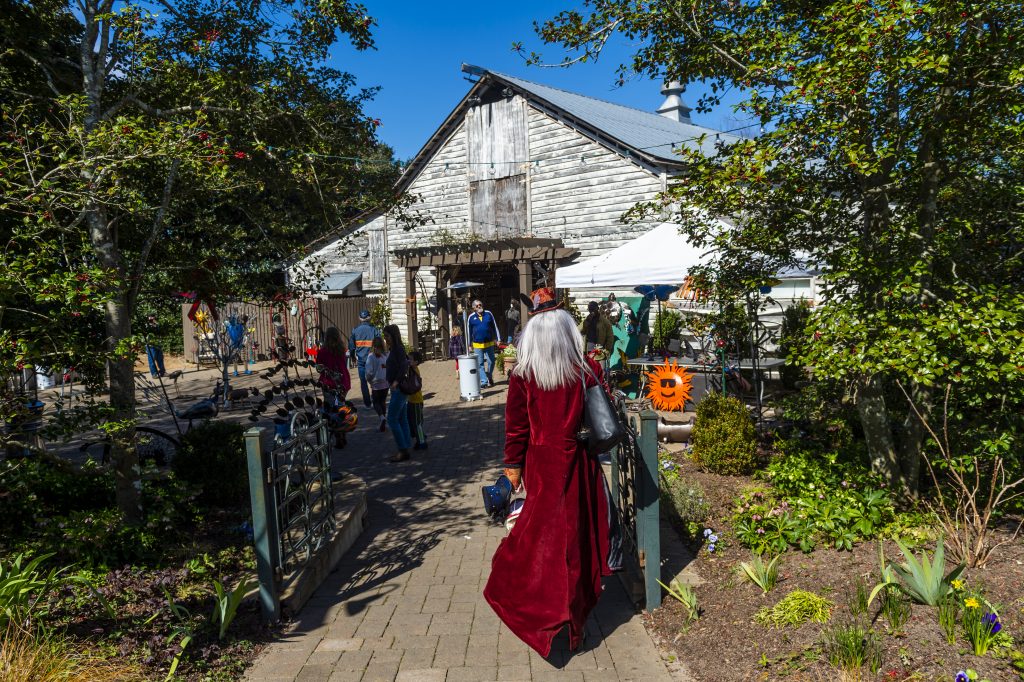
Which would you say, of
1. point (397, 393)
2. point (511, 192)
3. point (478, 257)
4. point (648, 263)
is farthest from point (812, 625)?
point (511, 192)

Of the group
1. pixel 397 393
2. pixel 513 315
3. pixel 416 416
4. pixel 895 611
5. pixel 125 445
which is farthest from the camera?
pixel 513 315

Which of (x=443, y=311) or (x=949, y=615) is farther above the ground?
(x=443, y=311)

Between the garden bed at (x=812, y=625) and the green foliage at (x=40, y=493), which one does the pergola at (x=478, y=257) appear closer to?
the green foliage at (x=40, y=493)

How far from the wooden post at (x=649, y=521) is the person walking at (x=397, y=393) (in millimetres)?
4620

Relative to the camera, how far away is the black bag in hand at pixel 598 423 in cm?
392

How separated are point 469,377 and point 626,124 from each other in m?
12.0

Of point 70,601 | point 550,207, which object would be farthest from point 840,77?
point 550,207

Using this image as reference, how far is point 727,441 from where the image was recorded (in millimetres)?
6805

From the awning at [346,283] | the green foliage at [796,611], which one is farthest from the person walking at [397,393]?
the awning at [346,283]

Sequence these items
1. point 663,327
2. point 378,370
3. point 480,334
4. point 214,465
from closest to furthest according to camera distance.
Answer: point 214,465 → point 378,370 → point 480,334 → point 663,327

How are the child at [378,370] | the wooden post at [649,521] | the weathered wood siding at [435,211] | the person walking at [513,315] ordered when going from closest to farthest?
the wooden post at [649,521], the child at [378,370], the person walking at [513,315], the weathered wood siding at [435,211]

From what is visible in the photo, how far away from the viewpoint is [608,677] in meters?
3.56

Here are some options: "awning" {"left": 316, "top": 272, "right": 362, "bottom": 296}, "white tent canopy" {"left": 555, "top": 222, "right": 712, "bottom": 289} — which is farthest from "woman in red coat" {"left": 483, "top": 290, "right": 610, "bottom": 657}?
"awning" {"left": 316, "top": 272, "right": 362, "bottom": 296}

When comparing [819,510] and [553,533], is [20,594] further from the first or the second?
[819,510]
